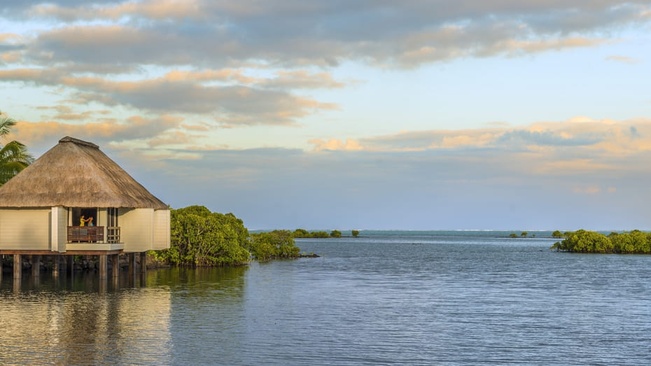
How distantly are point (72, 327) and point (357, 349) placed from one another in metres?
9.35

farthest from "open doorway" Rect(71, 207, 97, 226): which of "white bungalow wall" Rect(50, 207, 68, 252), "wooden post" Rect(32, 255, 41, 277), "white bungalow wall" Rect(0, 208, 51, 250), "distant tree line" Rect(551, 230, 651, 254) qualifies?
"distant tree line" Rect(551, 230, 651, 254)

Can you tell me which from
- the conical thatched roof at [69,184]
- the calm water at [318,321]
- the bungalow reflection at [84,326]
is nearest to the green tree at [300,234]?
the calm water at [318,321]

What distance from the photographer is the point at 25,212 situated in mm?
40375

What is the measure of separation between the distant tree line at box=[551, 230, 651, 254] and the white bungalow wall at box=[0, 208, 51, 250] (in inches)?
3047

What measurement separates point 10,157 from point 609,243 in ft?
250

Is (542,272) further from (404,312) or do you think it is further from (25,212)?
(25,212)

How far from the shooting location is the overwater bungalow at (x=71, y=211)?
39812mm

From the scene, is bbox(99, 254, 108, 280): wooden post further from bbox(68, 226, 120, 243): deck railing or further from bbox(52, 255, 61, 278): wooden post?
bbox(52, 255, 61, 278): wooden post

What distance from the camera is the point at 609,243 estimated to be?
9944 centimetres

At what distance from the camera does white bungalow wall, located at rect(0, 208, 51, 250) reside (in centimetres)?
4000

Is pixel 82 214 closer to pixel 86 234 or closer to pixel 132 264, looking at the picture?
pixel 86 234

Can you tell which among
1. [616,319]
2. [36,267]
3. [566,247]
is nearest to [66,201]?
[36,267]

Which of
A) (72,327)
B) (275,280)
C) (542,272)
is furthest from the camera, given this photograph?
(542,272)

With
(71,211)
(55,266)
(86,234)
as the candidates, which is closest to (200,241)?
(55,266)
